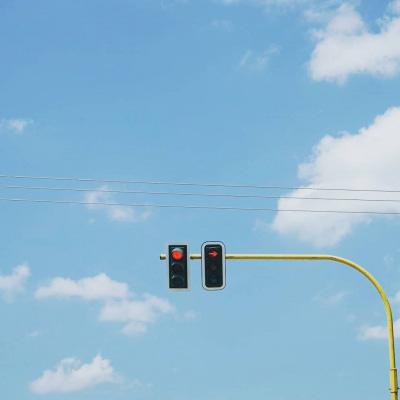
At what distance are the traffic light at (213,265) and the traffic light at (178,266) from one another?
0.36m

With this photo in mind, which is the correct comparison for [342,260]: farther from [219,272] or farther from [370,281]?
[219,272]

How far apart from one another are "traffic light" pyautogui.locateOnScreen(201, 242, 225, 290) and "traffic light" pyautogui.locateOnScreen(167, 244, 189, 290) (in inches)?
14.3

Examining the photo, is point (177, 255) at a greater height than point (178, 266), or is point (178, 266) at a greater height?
point (177, 255)

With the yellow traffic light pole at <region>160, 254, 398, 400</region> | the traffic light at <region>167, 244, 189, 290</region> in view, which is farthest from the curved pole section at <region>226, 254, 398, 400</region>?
the traffic light at <region>167, 244, 189, 290</region>

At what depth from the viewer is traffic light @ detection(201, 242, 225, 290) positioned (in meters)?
12.1

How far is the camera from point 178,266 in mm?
12078

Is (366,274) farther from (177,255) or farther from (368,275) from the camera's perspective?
(177,255)

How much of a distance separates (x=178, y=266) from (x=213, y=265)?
73cm

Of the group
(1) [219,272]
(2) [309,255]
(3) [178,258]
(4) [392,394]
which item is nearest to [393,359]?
(4) [392,394]

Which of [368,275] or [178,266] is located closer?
[178,266]

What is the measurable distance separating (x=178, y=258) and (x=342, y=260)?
359 centimetres

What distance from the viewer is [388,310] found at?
42.3 feet

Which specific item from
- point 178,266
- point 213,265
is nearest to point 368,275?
point 213,265

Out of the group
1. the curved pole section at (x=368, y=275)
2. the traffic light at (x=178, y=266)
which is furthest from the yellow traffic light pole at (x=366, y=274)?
the traffic light at (x=178, y=266)
